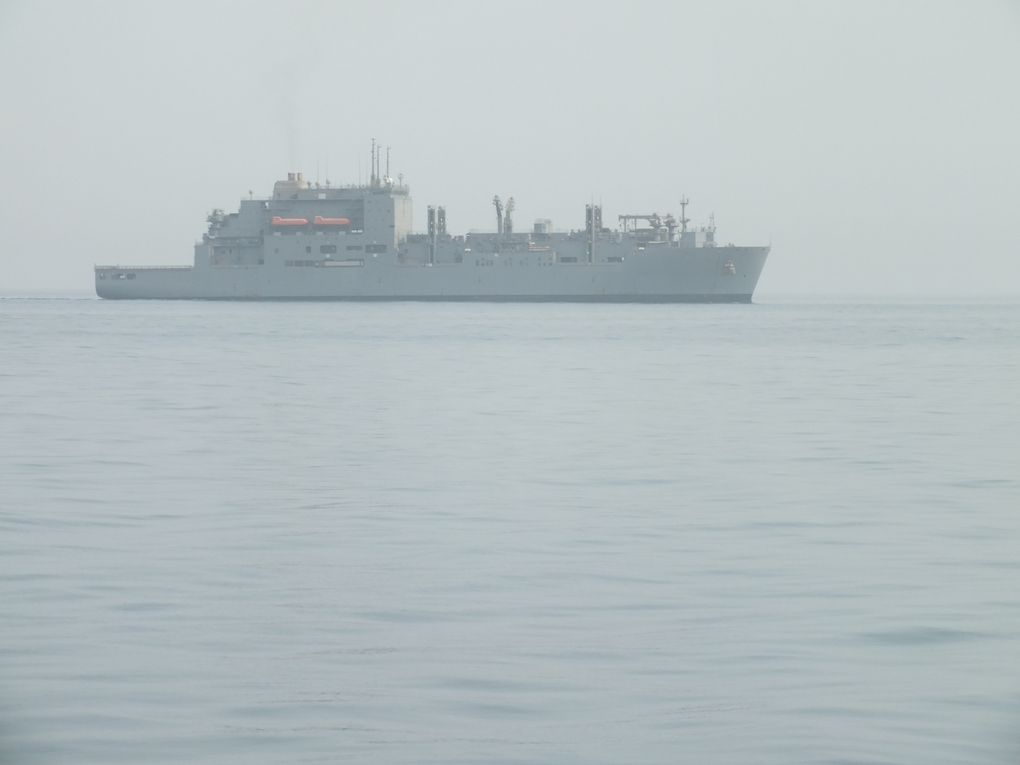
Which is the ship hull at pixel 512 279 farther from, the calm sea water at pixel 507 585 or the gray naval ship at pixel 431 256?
the calm sea water at pixel 507 585

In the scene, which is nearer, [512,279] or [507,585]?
[507,585]

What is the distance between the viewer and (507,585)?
8.30 metres

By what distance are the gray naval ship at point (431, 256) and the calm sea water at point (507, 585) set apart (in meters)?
49.1

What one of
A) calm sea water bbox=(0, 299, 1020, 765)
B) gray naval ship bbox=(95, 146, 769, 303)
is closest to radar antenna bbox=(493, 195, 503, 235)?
gray naval ship bbox=(95, 146, 769, 303)

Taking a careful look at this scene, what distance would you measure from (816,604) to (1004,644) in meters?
1.06

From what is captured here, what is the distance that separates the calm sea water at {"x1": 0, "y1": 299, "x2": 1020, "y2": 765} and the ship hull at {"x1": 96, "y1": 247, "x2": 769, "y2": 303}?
162 ft

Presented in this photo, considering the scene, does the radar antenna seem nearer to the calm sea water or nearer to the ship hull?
the ship hull

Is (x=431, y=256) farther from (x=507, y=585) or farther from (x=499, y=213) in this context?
(x=507, y=585)

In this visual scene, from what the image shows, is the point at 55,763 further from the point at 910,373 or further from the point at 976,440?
the point at 910,373

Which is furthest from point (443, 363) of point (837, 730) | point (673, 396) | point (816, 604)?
point (837, 730)

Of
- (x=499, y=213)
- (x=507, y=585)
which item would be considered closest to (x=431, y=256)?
(x=499, y=213)

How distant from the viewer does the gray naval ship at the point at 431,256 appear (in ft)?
226

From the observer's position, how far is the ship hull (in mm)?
69062

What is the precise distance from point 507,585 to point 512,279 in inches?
2463
